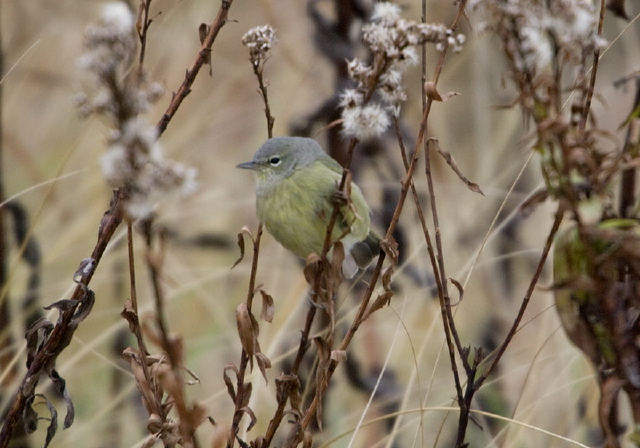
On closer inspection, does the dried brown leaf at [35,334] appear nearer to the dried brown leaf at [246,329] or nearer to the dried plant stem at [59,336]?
the dried plant stem at [59,336]

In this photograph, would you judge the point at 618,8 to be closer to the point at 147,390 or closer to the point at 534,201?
the point at 534,201

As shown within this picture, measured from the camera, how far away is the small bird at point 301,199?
202 centimetres

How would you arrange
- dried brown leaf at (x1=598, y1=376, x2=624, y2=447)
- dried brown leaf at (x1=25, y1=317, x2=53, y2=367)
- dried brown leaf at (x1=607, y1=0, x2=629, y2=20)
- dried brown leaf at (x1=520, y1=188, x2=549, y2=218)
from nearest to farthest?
dried brown leaf at (x1=598, y1=376, x2=624, y2=447), dried brown leaf at (x1=520, y1=188, x2=549, y2=218), dried brown leaf at (x1=25, y1=317, x2=53, y2=367), dried brown leaf at (x1=607, y1=0, x2=629, y2=20)

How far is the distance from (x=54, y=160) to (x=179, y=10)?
115cm

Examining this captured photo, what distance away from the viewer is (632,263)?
101 cm

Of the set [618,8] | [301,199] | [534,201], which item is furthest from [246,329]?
[618,8]

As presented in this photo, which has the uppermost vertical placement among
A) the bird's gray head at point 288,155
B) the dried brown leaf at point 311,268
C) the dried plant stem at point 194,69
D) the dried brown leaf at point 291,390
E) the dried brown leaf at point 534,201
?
the dried plant stem at point 194,69

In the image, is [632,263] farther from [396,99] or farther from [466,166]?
[466,166]

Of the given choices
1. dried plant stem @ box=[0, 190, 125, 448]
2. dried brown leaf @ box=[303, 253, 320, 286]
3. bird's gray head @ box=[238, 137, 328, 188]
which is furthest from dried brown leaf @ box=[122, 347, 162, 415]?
bird's gray head @ box=[238, 137, 328, 188]

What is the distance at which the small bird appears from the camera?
202 centimetres

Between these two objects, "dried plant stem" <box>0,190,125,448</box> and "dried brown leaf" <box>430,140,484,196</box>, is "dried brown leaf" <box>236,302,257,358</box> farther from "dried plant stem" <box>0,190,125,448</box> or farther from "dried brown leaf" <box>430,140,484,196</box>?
"dried brown leaf" <box>430,140,484,196</box>

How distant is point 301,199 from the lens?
2.05m

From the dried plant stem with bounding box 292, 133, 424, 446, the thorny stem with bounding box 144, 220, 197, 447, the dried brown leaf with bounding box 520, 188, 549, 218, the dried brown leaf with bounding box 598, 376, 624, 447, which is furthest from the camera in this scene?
the dried plant stem with bounding box 292, 133, 424, 446

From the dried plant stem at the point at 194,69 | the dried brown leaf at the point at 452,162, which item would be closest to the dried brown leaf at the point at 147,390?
the dried plant stem at the point at 194,69
